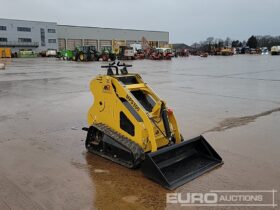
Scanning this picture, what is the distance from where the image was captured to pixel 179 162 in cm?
427

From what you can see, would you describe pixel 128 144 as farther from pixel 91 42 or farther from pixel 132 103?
pixel 91 42

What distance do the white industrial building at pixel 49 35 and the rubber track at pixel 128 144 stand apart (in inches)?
2881

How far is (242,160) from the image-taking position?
15.1ft

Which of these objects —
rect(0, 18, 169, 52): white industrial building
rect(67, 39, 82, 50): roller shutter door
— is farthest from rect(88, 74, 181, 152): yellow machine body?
rect(67, 39, 82, 50): roller shutter door

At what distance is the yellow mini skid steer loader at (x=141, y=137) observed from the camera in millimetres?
4015

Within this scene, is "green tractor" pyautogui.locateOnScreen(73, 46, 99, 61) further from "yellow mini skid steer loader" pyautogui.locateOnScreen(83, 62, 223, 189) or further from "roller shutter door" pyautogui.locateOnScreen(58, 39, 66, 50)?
"roller shutter door" pyautogui.locateOnScreen(58, 39, 66, 50)

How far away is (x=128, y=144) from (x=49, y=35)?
9089 cm

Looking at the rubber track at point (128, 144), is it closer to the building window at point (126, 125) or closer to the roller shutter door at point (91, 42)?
the building window at point (126, 125)
